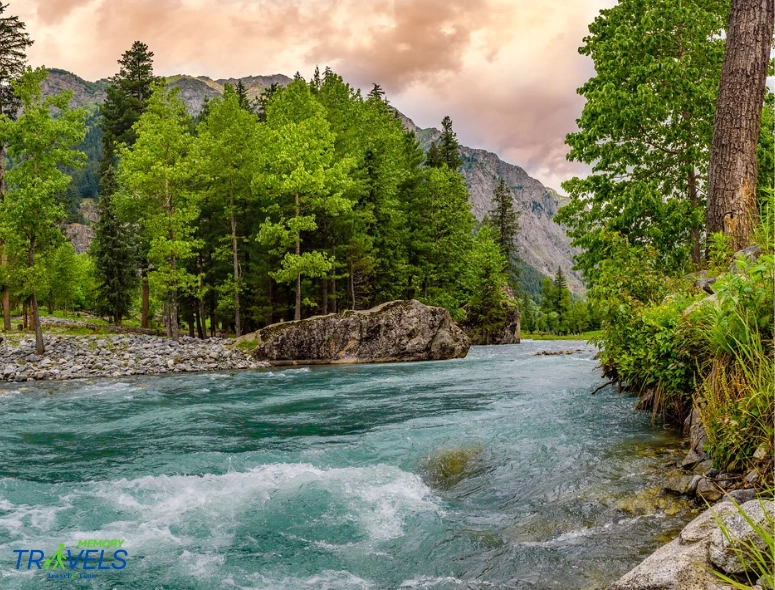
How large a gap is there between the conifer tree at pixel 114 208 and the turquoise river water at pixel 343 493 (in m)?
33.2

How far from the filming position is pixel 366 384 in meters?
18.7

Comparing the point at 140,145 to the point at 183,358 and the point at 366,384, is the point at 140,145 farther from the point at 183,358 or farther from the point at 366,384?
the point at 366,384

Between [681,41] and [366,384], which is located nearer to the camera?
[681,41]

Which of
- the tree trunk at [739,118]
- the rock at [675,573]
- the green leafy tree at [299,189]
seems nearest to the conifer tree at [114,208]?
the green leafy tree at [299,189]

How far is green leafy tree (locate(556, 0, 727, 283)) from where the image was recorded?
47.5 feet

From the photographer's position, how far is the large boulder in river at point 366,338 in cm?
2705

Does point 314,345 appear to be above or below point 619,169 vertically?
below

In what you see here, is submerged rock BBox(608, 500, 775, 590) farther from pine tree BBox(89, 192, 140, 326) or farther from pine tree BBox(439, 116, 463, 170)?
pine tree BBox(439, 116, 463, 170)

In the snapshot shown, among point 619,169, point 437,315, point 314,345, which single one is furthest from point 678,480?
point 437,315

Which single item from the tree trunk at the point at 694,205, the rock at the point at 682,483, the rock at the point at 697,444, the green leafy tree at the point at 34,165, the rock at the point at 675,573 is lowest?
the rock at the point at 682,483

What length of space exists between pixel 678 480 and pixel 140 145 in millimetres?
30699

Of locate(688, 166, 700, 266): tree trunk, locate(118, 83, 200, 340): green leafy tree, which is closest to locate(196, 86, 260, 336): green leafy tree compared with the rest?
locate(118, 83, 200, 340): green leafy tree

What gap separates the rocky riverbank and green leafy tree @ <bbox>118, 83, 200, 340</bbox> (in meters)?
3.39

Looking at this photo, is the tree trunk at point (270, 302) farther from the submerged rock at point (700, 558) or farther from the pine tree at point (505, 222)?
the pine tree at point (505, 222)
